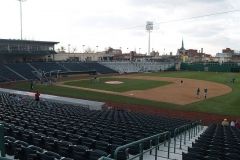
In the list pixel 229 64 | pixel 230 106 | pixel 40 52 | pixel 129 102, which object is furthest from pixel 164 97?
pixel 229 64

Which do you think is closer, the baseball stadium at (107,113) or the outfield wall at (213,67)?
the baseball stadium at (107,113)

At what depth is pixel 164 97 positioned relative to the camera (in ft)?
146

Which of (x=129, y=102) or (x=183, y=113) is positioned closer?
(x=183, y=113)

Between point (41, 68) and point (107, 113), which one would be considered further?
point (41, 68)

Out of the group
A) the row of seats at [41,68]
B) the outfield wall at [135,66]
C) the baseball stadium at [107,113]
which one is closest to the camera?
the baseball stadium at [107,113]

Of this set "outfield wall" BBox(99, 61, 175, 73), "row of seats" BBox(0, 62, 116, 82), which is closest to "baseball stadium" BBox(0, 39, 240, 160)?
"row of seats" BBox(0, 62, 116, 82)

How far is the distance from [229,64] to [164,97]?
72358 millimetres

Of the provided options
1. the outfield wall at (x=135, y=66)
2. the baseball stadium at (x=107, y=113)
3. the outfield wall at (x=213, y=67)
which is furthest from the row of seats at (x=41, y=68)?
the outfield wall at (x=213, y=67)

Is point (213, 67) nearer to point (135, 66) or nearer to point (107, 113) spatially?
point (135, 66)

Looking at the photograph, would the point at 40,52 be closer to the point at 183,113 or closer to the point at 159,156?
the point at 183,113

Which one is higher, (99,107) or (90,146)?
(90,146)

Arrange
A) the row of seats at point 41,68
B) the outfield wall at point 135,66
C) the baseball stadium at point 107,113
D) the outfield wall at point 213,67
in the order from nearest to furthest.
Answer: the baseball stadium at point 107,113
the row of seats at point 41,68
the outfield wall at point 135,66
the outfield wall at point 213,67

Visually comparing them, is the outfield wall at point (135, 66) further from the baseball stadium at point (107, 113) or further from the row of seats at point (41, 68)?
the row of seats at point (41, 68)

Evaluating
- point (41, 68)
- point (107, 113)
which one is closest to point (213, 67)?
point (41, 68)
